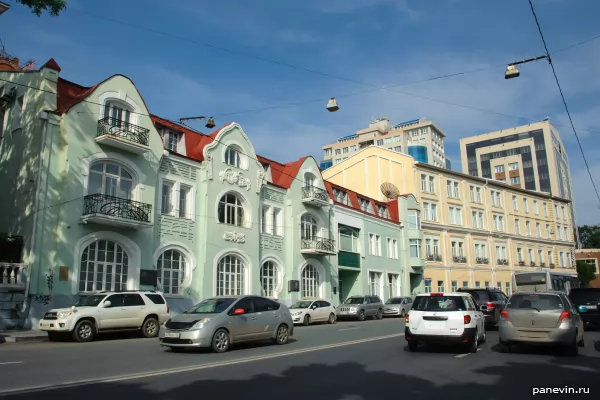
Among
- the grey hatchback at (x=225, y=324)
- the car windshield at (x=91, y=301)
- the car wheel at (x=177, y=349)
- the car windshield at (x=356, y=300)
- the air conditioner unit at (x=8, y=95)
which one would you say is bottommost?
the car wheel at (x=177, y=349)

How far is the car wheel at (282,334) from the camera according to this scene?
14883 mm

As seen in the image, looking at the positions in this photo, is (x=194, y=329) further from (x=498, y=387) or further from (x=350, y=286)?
(x=350, y=286)

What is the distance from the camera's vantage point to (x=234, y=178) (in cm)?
2819

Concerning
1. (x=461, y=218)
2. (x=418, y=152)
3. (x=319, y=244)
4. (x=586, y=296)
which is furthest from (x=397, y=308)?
(x=418, y=152)

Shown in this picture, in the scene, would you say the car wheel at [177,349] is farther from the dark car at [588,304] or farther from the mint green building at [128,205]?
the dark car at [588,304]

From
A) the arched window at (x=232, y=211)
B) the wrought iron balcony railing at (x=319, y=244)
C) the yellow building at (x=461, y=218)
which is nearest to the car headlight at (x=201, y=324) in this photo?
the arched window at (x=232, y=211)

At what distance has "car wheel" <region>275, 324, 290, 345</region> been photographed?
48.8ft

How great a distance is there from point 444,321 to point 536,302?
2413mm

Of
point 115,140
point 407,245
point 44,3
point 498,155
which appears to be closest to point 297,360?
point 44,3

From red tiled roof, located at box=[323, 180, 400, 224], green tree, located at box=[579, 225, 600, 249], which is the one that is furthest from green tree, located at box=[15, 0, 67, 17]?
green tree, located at box=[579, 225, 600, 249]

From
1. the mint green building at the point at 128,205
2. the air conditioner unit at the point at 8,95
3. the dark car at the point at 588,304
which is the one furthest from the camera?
the air conditioner unit at the point at 8,95

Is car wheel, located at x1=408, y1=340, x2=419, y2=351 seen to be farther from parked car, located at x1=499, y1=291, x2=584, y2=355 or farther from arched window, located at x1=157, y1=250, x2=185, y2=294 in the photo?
arched window, located at x1=157, y1=250, x2=185, y2=294

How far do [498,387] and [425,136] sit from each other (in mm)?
107548

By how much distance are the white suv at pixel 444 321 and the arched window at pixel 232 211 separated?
16.5 metres
